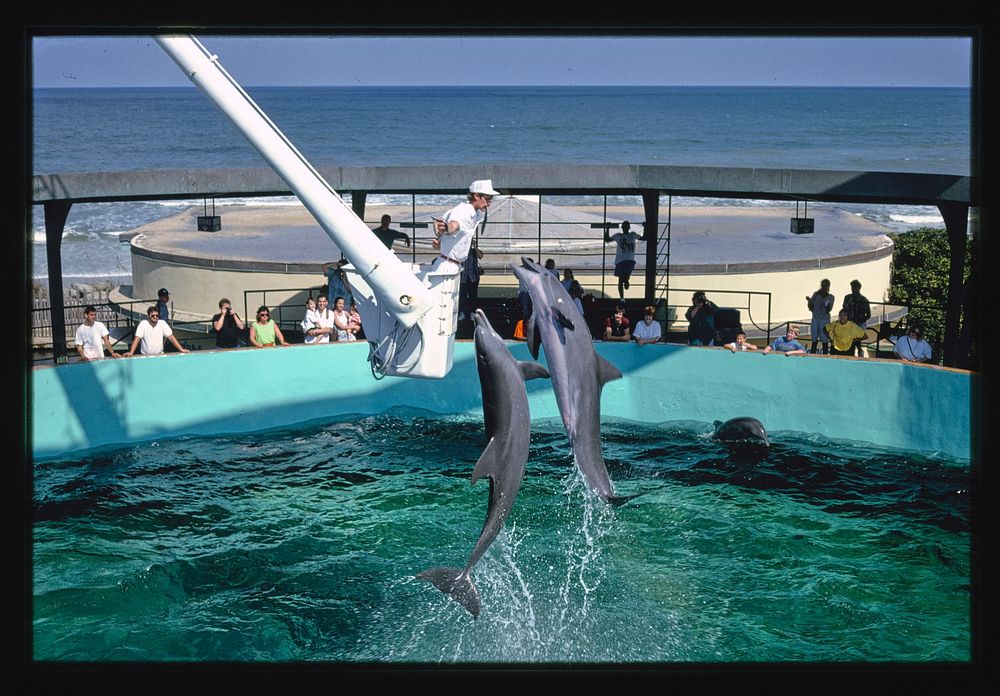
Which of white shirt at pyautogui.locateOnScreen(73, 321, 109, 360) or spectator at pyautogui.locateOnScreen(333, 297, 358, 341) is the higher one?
spectator at pyautogui.locateOnScreen(333, 297, 358, 341)

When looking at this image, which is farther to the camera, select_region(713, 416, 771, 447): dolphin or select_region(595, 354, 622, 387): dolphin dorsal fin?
select_region(713, 416, 771, 447): dolphin

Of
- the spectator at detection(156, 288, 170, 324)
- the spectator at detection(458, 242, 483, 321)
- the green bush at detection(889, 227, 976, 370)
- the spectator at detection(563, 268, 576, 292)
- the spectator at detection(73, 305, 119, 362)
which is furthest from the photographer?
the green bush at detection(889, 227, 976, 370)

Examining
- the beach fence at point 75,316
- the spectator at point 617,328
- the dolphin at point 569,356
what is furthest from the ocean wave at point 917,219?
the dolphin at point 569,356

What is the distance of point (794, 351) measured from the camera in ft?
60.0

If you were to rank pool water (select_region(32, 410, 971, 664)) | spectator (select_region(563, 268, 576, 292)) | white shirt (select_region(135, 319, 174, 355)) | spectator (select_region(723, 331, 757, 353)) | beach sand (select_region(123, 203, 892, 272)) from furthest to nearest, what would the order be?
beach sand (select_region(123, 203, 892, 272)), spectator (select_region(563, 268, 576, 292)), spectator (select_region(723, 331, 757, 353)), white shirt (select_region(135, 319, 174, 355)), pool water (select_region(32, 410, 971, 664))

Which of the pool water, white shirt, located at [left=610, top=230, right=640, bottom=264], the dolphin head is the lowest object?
the pool water

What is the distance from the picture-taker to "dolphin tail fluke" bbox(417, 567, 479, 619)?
32.1 feet

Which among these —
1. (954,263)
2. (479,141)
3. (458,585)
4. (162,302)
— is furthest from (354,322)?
(479,141)

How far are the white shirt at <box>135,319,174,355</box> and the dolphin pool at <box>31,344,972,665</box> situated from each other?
501 millimetres

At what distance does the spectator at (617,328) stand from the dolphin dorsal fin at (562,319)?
10052mm

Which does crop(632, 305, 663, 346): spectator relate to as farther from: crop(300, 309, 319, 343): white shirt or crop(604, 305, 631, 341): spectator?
crop(300, 309, 319, 343): white shirt

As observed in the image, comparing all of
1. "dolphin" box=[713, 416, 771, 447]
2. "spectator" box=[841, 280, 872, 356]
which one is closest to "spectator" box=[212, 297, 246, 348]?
"dolphin" box=[713, 416, 771, 447]

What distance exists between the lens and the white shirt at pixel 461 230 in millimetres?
9789
